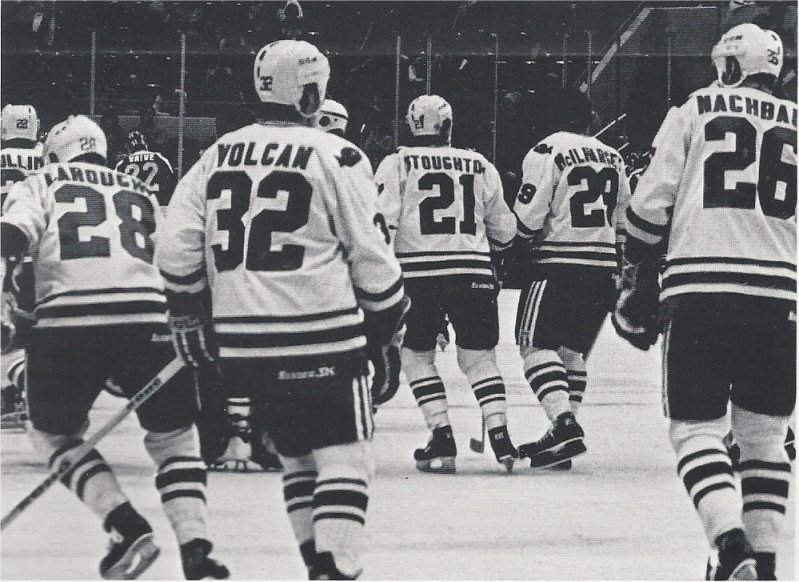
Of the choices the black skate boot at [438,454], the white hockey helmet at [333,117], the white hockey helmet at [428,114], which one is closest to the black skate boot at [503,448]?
the black skate boot at [438,454]

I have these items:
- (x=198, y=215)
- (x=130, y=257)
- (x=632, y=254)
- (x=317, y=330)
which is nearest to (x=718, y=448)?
(x=632, y=254)

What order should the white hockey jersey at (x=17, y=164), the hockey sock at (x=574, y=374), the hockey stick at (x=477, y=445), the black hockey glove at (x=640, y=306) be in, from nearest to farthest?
the black hockey glove at (x=640, y=306)
the hockey stick at (x=477, y=445)
the hockey sock at (x=574, y=374)
the white hockey jersey at (x=17, y=164)

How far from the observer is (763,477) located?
2748 mm

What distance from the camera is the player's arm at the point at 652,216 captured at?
2.78m

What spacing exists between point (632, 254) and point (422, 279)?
1.60 m

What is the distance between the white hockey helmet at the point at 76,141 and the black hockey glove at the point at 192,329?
70 cm

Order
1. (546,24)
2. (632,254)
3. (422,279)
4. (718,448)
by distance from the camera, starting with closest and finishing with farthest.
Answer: (718,448) → (632,254) → (546,24) → (422,279)

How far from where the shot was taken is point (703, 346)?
2.70 m

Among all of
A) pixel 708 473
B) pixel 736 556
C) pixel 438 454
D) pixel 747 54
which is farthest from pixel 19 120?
pixel 736 556

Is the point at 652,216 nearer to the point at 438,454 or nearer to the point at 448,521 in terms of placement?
the point at 448,521

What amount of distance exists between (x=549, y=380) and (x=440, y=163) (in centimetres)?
87

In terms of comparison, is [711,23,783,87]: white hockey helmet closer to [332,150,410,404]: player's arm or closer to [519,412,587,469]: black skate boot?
[332,150,410,404]: player's arm

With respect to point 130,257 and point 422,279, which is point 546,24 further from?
point 130,257

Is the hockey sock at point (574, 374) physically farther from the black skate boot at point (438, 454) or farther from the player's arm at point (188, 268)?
the player's arm at point (188, 268)
